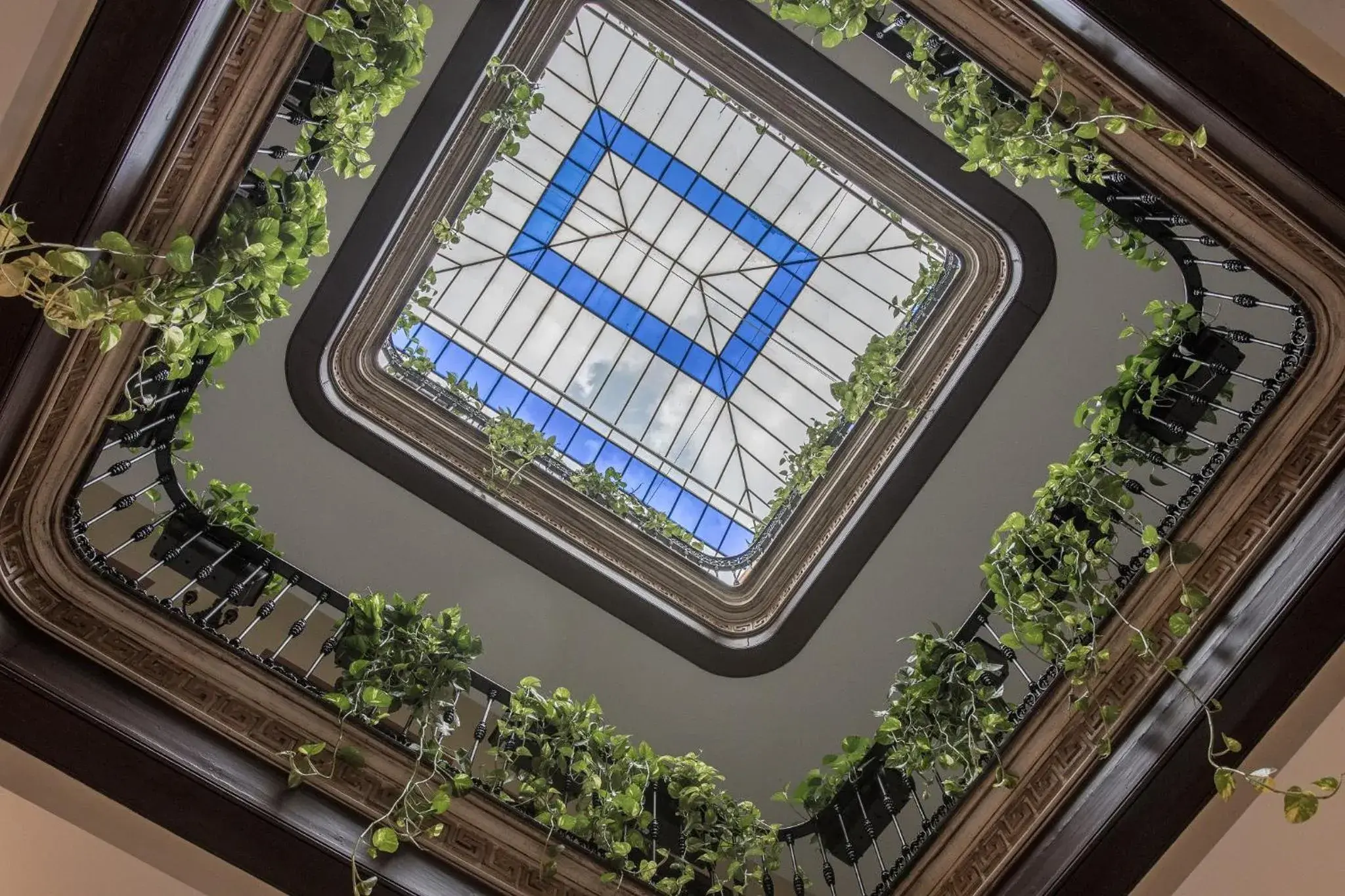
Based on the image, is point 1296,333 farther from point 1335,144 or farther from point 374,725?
point 374,725

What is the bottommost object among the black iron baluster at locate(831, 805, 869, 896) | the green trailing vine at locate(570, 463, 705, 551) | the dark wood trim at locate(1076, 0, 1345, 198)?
the black iron baluster at locate(831, 805, 869, 896)

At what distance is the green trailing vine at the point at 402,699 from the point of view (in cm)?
339

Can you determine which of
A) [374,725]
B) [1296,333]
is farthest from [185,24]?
[1296,333]

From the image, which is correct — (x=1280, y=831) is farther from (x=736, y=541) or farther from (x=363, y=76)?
(x=363, y=76)

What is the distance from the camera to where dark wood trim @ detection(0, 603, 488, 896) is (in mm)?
2979

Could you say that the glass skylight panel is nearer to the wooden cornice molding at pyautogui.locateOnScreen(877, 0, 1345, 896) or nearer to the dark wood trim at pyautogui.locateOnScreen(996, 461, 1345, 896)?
the wooden cornice molding at pyautogui.locateOnScreen(877, 0, 1345, 896)

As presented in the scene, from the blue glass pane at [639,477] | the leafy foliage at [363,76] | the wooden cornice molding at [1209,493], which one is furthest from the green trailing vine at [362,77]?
the blue glass pane at [639,477]

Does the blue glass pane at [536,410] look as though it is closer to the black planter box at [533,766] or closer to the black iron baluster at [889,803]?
the black planter box at [533,766]

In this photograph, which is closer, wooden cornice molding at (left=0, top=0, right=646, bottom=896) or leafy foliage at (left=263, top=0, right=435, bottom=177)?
wooden cornice molding at (left=0, top=0, right=646, bottom=896)

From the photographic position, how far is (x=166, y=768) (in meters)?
3.06

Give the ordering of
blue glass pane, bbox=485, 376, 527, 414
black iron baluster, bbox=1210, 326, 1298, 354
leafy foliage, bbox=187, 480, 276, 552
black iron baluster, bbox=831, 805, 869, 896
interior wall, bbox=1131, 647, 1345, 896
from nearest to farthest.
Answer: interior wall, bbox=1131, 647, 1345, 896, black iron baluster, bbox=1210, 326, 1298, 354, leafy foliage, bbox=187, 480, 276, 552, black iron baluster, bbox=831, 805, 869, 896, blue glass pane, bbox=485, 376, 527, 414

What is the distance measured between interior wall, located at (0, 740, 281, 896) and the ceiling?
286 centimetres

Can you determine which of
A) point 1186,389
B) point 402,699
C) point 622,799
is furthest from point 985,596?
point 402,699

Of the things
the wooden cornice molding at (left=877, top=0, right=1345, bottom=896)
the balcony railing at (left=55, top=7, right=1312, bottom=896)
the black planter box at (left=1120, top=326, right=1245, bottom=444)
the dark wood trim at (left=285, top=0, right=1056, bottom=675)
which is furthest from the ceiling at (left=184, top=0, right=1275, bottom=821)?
the wooden cornice molding at (left=877, top=0, right=1345, bottom=896)
